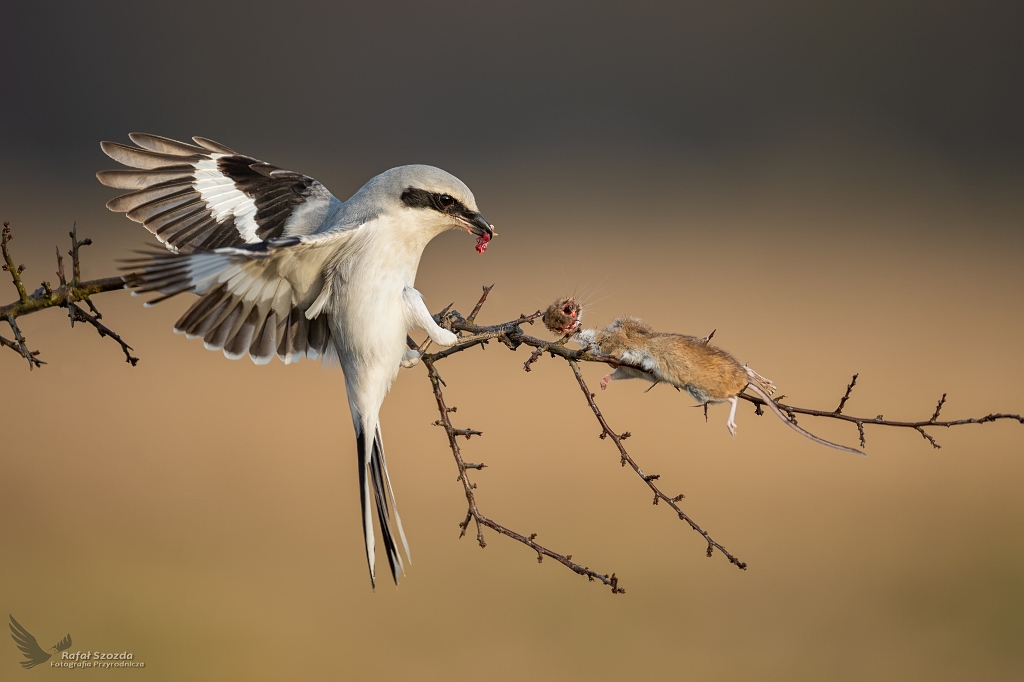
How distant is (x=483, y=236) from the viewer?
221 cm

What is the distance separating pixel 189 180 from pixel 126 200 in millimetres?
204

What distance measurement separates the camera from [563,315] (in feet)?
6.98

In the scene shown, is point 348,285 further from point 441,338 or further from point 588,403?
point 588,403

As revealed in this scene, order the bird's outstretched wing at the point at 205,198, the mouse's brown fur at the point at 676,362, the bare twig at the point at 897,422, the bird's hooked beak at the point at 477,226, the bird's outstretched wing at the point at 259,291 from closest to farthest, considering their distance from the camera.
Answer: the bare twig at the point at 897,422
the bird's outstretched wing at the point at 259,291
the mouse's brown fur at the point at 676,362
the bird's hooked beak at the point at 477,226
the bird's outstretched wing at the point at 205,198

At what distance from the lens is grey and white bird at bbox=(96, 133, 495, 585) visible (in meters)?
2.04

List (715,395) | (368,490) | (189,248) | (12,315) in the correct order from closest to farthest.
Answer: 1. (12,315)
2. (715,395)
3. (368,490)
4. (189,248)

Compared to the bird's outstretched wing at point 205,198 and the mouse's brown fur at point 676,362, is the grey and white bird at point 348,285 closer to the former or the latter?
the bird's outstretched wing at point 205,198

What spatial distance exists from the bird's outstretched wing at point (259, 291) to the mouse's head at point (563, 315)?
541mm

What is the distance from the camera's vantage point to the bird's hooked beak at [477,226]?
2.17 m

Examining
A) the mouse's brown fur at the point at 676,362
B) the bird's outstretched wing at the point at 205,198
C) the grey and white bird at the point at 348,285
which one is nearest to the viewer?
the mouse's brown fur at the point at 676,362

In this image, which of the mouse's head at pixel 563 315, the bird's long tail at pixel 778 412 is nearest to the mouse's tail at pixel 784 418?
the bird's long tail at pixel 778 412

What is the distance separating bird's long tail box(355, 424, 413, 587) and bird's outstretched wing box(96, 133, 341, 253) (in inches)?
25.9

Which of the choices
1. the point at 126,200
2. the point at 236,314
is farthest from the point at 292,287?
the point at 126,200

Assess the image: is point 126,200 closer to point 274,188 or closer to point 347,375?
point 274,188
